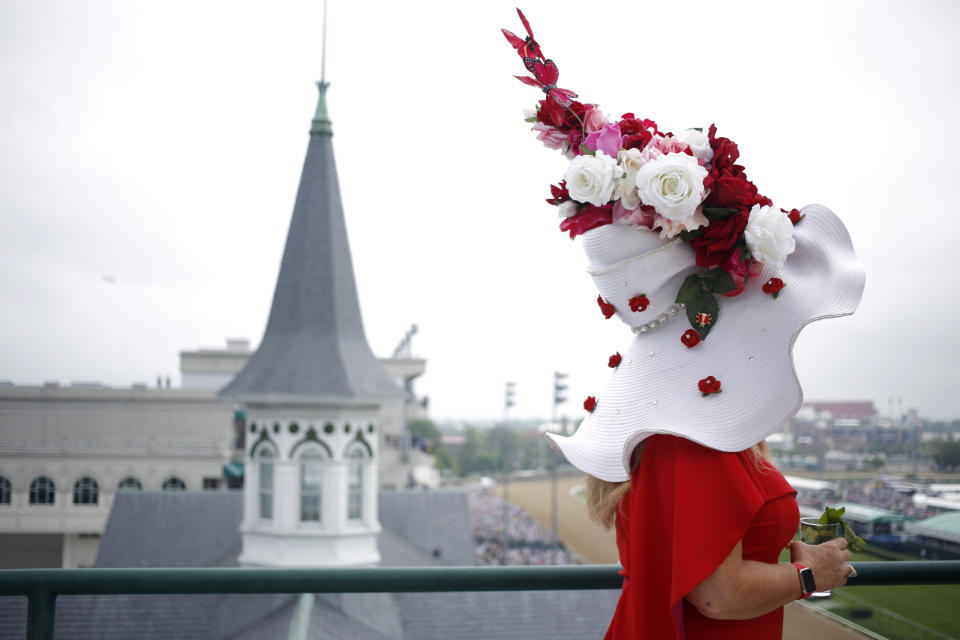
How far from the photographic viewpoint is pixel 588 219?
84.2 inches

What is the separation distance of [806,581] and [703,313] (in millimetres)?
642

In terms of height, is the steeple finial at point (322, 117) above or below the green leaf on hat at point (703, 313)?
above

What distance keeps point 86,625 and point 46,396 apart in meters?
20.4

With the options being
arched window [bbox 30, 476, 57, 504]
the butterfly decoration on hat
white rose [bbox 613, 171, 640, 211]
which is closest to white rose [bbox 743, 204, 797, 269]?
the butterfly decoration on hat

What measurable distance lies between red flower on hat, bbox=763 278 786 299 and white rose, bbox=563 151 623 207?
0.42 m

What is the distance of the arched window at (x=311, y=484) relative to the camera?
21.4 m

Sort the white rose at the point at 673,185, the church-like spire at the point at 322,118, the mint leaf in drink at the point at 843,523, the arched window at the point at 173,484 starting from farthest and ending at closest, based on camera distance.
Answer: the arched window at the point at 173,484 → the church-like spire at the point at 322,118 → the mint leaf in drink at the point at 843,523 → the white rose at the point at 673,185

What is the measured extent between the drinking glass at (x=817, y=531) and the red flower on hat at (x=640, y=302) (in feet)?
2.23

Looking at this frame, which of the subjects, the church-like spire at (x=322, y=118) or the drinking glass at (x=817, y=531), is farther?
the church-like spire at (x=322, y=118)

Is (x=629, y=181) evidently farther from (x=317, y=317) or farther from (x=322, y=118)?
(x=322, y=118)

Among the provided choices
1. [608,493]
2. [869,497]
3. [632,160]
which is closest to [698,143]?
[632,160]

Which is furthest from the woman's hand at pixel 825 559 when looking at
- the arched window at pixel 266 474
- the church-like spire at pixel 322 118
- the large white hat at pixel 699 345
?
the church-like spire at pixel 322 118

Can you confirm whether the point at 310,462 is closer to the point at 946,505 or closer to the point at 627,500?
the point at 946,505

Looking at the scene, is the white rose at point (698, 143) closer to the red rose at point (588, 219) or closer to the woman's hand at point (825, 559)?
the red rose at point (588, 219)
